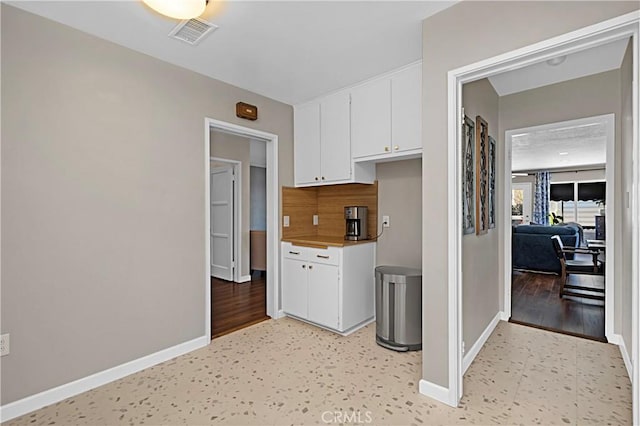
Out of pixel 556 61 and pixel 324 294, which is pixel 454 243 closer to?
pixel 324 294

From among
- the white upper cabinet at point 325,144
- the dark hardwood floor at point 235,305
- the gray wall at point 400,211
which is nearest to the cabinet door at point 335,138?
the white upper cabinet at point 325,144

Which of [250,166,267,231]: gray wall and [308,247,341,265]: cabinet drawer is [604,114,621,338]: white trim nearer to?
[308,247,341,265]: cabinet drawer

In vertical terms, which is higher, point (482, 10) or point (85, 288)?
point (482, 10)

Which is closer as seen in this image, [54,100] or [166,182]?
[54,100]

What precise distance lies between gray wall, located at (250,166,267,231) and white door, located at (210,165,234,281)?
150 centimetres

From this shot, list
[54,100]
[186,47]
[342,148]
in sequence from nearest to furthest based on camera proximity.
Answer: [54,100] < [186,47] < [342,148]

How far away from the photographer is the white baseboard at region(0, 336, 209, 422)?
1941mm

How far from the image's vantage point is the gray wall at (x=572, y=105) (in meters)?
2.88

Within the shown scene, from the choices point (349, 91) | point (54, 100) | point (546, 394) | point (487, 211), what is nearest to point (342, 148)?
point (349, 91)

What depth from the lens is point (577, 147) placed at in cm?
671

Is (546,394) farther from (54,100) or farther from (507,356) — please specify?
(54,100)

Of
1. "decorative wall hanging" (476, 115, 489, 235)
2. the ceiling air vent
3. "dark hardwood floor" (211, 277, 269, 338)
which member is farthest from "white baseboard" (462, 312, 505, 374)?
the ceiling air vent

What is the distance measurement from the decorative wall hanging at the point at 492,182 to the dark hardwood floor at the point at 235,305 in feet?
8.65

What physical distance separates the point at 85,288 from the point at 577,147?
8.48 metres
